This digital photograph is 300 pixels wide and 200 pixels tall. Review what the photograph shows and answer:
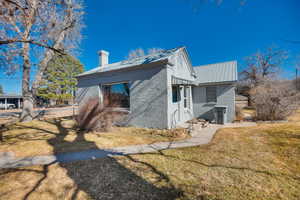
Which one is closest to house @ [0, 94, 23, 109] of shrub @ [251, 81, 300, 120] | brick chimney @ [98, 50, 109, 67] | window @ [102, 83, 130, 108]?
brick chimney @ [98, 50, 109, 67]

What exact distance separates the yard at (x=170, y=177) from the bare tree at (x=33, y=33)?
3576 mm

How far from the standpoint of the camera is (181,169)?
331cm

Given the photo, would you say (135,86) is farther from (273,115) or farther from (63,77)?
(63,77)

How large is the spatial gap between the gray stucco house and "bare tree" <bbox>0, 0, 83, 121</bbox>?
3.57 m

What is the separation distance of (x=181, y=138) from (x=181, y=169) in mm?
2874

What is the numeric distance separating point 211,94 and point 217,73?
210cm

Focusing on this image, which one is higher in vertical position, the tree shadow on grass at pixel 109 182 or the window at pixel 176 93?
the window at pixel 176 93

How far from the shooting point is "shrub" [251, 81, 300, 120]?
8.80 metres

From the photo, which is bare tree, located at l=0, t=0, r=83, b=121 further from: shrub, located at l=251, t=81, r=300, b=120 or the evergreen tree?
the evergreen tree

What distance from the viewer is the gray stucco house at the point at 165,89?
7.46m

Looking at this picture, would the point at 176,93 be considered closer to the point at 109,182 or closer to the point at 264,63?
the point at 109,182

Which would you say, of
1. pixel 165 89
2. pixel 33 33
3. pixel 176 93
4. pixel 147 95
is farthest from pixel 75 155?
pixel 176 93

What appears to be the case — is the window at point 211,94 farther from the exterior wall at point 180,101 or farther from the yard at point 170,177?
the yard at point 170,177

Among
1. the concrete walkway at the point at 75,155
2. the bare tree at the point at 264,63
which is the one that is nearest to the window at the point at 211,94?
the concrete walkway at the point at 75,155
